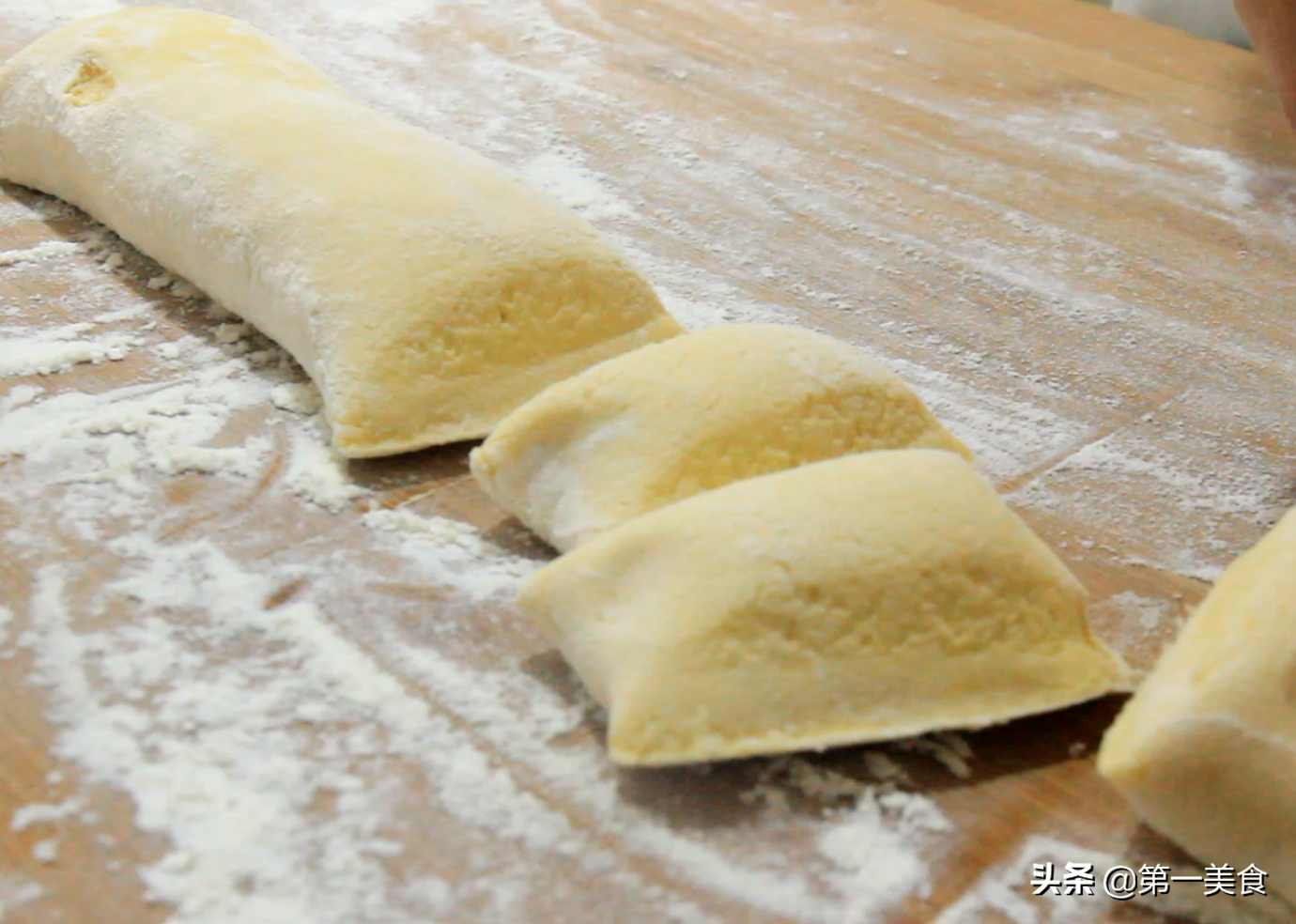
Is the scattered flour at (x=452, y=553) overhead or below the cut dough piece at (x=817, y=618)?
below

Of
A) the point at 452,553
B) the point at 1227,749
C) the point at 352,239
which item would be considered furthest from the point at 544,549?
the point at 1227,749

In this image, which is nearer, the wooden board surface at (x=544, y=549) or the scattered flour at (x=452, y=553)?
the wooden board surface at (x=544, y=549)

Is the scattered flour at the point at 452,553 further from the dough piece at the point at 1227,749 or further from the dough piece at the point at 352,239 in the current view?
the dough piece at the point at 1227,749

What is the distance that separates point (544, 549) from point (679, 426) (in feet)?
0.50

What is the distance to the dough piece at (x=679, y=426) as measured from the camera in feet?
3.02

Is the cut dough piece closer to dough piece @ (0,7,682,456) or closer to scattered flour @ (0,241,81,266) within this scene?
dough piece @ (0,7,682,456)

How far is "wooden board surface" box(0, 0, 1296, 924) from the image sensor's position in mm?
742

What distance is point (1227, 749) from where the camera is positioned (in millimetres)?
694

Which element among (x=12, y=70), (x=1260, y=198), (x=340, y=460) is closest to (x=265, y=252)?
(x=340, y=460)

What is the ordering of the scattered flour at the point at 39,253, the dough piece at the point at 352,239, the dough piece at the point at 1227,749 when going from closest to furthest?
the dough piece at the point at 1227,749 → the dough piece at the point at 352,239 → the scattered flour at the point at 39,253

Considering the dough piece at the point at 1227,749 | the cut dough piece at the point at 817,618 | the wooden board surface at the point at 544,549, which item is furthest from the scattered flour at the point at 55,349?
the dough piece at the point at 1227,749

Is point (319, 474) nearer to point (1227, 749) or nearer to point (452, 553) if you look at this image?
point (452, 553)

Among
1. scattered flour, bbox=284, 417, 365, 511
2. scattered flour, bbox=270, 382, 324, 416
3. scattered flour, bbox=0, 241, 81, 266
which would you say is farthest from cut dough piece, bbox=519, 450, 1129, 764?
scattered flour, bbox=0, 241, 81, 266

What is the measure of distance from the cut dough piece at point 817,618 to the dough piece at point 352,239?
0.29 metres
